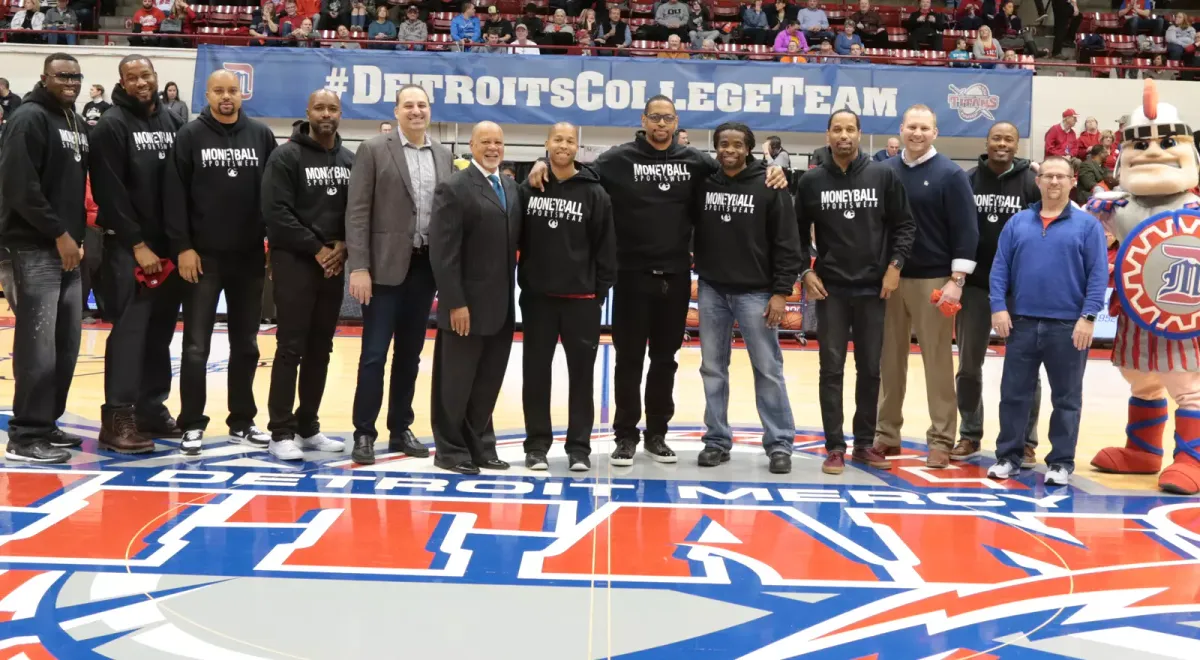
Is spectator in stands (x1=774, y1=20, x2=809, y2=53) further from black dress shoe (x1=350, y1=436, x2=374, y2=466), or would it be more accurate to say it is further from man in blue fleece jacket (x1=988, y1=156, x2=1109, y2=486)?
black dress shoe (x1=350, y1=436, x2=374, y2=466)

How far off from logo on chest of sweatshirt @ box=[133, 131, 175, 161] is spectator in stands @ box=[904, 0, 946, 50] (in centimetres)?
1533

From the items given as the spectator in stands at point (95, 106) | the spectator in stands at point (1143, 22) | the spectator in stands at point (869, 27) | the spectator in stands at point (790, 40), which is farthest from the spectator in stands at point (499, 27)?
the spectator in stands at point (1143, 22)

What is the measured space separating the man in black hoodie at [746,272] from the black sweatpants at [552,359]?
25.1 inches

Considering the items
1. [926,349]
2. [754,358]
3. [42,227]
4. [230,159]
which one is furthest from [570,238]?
[42,227]

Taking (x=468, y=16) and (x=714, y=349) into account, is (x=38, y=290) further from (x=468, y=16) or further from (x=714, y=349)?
(x=468, y=16)

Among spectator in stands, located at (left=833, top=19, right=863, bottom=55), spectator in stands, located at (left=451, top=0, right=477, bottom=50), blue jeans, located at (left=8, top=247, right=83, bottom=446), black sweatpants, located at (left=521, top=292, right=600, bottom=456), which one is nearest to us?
blue jeans, located at (left=8, top=247, right=83, bottom=446)

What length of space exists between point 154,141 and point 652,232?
2.63 m

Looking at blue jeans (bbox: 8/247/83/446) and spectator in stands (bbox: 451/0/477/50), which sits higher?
spectator in stands (bbox: 451/0/477/50)

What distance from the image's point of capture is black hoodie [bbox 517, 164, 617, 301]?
5.44 m

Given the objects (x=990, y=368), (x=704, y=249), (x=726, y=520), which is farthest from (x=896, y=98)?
(x=726, y=520)

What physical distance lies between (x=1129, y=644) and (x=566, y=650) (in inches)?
68.7

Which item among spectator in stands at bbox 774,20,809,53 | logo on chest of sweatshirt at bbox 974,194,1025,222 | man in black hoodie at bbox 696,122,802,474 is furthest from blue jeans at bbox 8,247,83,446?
spectator in stands at bbox 774,20,809,53

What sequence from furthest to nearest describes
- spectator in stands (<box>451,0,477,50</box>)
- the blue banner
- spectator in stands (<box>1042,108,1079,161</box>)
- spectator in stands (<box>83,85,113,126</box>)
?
A: 1. spectator in stands (<box>451,0,477,50</box>)
2. spectator in stands (<box>1042,108,1079,161</box>)
3. the blue banner
4. spectator in stands (<box>83,85,113,126</box>)

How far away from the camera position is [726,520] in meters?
4.72
